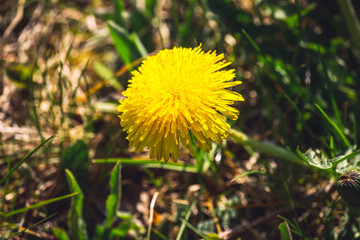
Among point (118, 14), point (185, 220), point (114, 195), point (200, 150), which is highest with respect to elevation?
point (118, 14)

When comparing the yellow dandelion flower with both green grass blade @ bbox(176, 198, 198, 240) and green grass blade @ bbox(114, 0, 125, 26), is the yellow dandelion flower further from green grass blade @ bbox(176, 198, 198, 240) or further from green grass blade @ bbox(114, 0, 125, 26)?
green grass blade @ bbox(114, 0, 125, 26)

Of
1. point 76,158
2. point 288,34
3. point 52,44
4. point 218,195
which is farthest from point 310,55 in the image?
point 52,44

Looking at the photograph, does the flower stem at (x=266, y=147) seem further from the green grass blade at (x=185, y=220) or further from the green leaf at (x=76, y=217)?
the green leaf at (x=76, y=217)

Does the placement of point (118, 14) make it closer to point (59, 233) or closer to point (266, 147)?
point (266, 147)

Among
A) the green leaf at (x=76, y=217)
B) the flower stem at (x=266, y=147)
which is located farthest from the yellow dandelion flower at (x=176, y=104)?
the green leaf at (x=76, y=217)

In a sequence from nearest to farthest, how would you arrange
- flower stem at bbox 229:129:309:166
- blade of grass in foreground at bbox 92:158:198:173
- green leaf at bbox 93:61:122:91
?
flower stem at bbox 229:129:309:166
blade of grass in foreground at bbox 92:158:198:173
green leaf at bbox 93:61:122:91

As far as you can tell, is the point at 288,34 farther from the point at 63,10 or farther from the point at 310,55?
the point at 63,10

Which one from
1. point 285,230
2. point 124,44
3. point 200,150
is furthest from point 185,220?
point 124,44

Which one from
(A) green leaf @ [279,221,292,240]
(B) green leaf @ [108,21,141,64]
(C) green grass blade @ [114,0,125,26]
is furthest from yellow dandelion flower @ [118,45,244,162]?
(C) green grass blade @ [114,0,125,26]
